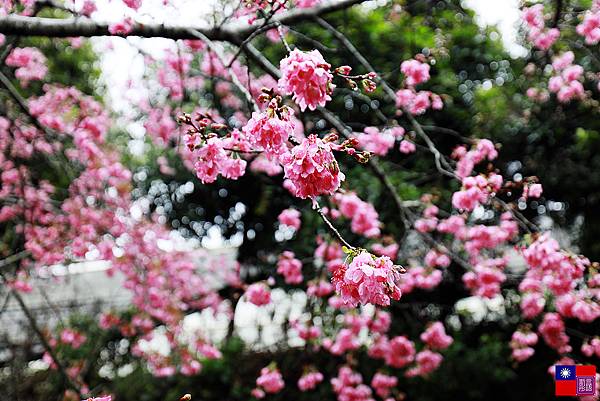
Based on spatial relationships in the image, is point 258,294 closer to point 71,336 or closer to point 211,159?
point 211,159

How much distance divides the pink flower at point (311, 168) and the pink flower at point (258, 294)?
1.94 metres

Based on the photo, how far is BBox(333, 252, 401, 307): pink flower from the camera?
1.41 meters

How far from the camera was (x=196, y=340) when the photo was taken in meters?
4.99

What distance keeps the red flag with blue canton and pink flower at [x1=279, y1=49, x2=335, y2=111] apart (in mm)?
2580

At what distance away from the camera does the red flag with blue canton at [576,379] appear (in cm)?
299

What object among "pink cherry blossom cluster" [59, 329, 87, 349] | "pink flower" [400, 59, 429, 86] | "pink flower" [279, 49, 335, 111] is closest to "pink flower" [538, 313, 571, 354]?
"pink flower" [400, 59, 429, 86]

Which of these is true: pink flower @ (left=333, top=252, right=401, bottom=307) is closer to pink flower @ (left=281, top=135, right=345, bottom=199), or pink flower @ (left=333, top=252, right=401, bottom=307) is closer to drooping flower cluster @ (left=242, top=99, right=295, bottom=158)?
pink flower @ (left=281, top=135, right=345, bottom=199)

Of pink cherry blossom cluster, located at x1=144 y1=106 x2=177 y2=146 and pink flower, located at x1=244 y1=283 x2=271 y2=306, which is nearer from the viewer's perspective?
pink flower, located at x1=244 y1=283 x2=271 y2=306

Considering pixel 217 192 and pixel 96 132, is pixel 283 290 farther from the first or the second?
pixel 96 132

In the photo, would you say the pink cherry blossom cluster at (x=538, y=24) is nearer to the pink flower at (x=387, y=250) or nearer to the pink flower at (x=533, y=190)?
the pink flower at (x=533, y=190)

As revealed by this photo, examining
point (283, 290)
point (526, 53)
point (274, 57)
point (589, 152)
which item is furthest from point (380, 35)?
point (283, 290)

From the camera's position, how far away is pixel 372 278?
1415 millimetres

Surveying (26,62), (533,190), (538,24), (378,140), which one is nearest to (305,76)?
(533,190)

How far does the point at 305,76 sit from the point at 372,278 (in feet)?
2.00
